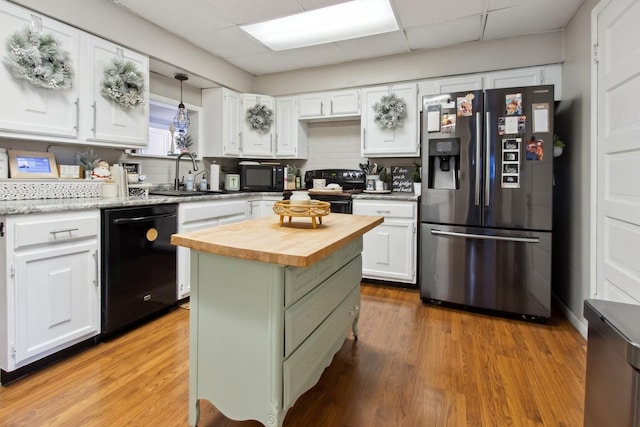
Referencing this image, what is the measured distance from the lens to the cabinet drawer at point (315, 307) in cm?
129

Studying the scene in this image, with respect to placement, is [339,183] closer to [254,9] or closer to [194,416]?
[254,9]

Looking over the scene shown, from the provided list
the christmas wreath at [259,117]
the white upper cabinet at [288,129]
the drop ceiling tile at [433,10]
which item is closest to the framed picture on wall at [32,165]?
the christmas wreath at [259,117]

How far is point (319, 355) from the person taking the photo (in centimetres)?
156

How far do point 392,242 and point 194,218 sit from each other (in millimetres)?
1912

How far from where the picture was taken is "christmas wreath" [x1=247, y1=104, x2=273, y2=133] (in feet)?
13.4

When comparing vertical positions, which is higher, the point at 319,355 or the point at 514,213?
the point at 514,213

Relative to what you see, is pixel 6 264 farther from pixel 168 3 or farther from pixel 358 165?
pixel 358 165

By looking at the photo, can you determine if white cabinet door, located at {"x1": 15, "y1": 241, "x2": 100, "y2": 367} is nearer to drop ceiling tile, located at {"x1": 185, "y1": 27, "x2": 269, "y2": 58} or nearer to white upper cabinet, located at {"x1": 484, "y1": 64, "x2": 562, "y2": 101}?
drop ceiling tile, located at {"x1": 185, "y1": 27, "x2": 269, "y2": 58}

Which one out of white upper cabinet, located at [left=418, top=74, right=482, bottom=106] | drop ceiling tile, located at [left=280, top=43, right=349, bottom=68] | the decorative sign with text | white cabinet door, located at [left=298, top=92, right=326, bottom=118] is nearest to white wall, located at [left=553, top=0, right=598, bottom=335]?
white upper cabinet, located at [left=418, top=74, right=482, bottom=106]

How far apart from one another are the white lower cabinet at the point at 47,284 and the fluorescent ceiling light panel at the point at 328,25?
223 centimetres

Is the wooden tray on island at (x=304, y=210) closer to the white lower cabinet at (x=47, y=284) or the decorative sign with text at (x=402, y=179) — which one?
the white lower cabinet at (x=47, y=284)

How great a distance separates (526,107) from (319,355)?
2.43 metres

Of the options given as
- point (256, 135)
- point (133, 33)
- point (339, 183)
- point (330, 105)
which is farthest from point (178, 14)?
point (339, 183)

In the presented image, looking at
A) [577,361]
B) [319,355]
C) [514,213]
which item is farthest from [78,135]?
[577,361]
